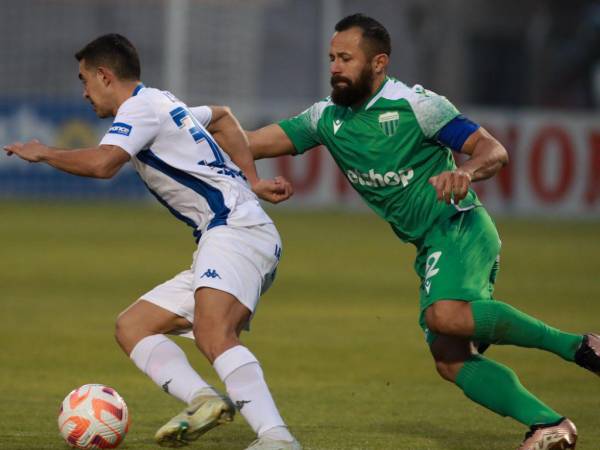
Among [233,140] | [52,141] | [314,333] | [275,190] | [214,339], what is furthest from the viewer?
[52,141]

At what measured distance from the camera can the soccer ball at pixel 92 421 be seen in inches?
253

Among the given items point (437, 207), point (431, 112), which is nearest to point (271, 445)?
point (437, 207)

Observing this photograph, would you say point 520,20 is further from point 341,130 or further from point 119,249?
point 341,130

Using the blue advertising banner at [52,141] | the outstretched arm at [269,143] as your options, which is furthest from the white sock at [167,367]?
the blue advertising banner at [52,141]

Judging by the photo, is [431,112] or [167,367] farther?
[431,112]

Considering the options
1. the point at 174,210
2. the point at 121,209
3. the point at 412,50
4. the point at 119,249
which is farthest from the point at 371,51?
the point at 412,50

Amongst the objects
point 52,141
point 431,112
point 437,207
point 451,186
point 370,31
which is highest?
point 370,31

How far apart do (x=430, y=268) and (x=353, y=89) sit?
38.7 inches

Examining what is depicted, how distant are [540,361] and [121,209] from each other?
17632mm

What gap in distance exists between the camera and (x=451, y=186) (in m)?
5.86

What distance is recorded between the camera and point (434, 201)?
6.64 meters

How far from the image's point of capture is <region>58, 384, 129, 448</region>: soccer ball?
21.1ft

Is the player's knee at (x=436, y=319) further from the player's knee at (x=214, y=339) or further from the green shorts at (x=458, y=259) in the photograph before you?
the player's knee at (x=214, y=339)

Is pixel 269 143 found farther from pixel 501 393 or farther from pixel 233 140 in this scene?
pixel 501 393
